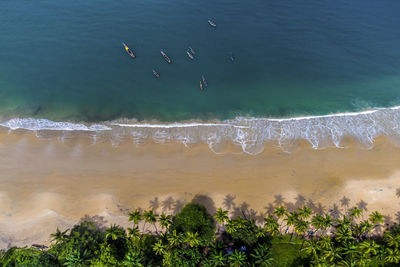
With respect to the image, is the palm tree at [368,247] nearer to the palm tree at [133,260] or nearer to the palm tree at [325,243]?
the palm tree at [325,243]

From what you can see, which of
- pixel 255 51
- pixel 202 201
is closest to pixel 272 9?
pixel 255 51

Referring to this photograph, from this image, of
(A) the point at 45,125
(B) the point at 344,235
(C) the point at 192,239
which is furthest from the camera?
(A) the point at 45,125

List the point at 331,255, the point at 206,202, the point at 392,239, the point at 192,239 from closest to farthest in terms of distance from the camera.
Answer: the point at 331,255, the point at 192,239, the point at 392,239, the point at 206,202

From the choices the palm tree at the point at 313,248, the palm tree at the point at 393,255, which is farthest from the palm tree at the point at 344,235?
the palm tree at the point at 393,255

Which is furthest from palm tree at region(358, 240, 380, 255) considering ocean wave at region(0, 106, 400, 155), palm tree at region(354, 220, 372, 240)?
ocean wave at region(0, 106, 400, 155)

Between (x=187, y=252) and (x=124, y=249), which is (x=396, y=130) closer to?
(x=187, y=252)

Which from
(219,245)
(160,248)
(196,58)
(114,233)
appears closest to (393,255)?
(219,245)

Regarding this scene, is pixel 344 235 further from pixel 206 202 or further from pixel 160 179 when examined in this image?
pixel 160 179
